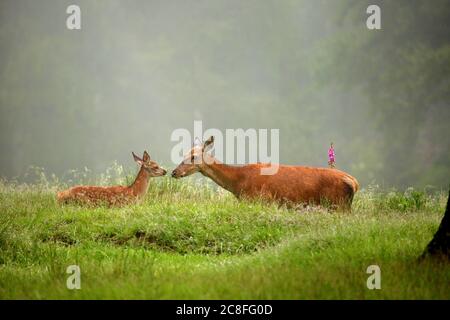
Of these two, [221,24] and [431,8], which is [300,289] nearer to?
[431,8]

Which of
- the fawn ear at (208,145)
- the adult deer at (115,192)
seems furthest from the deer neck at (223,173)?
the adult deer at (115,192)

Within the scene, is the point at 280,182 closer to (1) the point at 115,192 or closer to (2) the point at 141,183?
(2) the point at 141,183

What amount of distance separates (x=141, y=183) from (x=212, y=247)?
348 centimetres

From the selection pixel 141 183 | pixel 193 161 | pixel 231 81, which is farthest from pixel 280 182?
pixel 231 81

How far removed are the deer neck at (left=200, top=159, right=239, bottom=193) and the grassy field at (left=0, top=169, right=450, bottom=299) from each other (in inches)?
10.8

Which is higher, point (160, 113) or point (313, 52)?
point (313, 52)

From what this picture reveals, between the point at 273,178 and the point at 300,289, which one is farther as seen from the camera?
the point at 273,178

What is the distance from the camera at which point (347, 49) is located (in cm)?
6222

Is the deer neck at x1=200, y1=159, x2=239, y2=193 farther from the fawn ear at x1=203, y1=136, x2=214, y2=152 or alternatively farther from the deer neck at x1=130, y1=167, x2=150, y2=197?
the deer neck at x1=130, y1=167, x2=150, y2=197

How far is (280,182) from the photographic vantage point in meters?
12.6

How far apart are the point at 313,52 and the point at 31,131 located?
27.2m

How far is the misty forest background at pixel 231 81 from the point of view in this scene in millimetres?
54094

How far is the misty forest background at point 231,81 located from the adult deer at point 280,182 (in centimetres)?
3295
